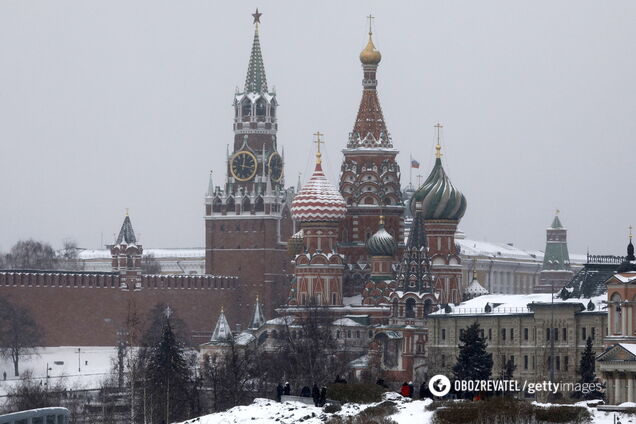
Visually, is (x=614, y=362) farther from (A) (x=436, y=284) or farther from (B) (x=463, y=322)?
(A) (x=436, y=284)

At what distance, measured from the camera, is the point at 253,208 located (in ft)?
424

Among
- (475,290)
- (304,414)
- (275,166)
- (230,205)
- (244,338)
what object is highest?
(275,166)

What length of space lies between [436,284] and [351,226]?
777 cm

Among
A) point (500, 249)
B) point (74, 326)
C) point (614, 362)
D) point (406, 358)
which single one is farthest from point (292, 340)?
point (500, 249)

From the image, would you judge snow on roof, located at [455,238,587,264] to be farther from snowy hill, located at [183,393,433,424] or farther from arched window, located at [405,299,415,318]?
snowy hill, located at [183,393,433,424]

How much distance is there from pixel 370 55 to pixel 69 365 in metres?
19.3

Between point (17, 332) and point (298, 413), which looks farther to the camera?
point (17, 332)

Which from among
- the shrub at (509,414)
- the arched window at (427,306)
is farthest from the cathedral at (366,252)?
the shrub at (509,414)

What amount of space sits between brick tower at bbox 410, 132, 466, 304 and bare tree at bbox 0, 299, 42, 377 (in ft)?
62.1

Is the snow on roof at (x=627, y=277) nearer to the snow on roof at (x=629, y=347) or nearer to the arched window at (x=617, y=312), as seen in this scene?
the arched window at (x=617, y=312)

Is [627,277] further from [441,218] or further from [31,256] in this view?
[31,256]

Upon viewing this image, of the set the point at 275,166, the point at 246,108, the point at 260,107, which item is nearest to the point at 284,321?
the point at 275,166

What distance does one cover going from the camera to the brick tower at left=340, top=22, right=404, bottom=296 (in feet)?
379

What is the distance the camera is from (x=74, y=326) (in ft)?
399
